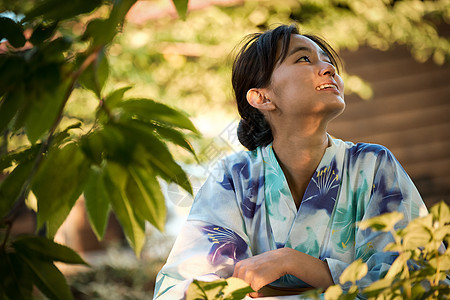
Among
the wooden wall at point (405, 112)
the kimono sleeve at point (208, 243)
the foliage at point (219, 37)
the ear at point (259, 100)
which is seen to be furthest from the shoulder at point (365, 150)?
the wooden wall at point (405, 112)

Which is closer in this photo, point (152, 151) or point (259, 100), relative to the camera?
point (152, 151)

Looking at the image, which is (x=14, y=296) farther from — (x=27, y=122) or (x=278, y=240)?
(x=278, y=240)

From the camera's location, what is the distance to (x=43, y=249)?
0.59 metres

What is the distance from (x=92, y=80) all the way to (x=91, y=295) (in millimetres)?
4398

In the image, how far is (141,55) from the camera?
3818mm

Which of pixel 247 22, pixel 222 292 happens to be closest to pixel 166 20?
pixel 247 22

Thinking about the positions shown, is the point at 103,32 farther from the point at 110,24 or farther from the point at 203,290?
the point at 203,290

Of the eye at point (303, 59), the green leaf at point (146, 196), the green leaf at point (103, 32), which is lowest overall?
the eye at point (303, 59)

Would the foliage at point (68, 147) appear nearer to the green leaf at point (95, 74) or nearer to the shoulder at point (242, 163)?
the green leaf at point (95, 74)

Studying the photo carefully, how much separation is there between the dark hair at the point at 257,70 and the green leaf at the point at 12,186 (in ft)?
3.04

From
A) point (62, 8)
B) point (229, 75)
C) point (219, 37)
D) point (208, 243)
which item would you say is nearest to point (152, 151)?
point (62, 8)

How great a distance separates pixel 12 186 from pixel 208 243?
694 mm

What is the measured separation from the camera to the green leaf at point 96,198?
60cm

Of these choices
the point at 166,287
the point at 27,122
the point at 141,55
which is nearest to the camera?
the point at 27,122
